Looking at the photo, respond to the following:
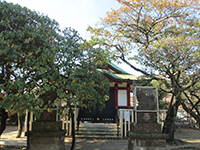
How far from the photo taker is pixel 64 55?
5.91 meters

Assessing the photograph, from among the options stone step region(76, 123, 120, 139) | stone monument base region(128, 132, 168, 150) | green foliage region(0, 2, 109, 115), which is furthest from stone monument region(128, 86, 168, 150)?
stone step region(76, 123, 120, 139)

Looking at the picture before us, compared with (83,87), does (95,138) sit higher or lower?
lower

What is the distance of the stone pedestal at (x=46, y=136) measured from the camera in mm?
6453

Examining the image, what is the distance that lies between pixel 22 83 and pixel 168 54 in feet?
19.6

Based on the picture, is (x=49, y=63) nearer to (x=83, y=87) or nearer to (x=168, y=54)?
(x=83, y=87)

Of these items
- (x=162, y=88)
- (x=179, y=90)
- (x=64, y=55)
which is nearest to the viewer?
(x=64, y=55)

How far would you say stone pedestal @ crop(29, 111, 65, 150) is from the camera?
6.45 metres

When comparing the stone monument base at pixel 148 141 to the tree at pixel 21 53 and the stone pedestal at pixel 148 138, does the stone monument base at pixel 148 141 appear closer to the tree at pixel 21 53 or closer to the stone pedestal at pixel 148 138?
the stone pedestal at pixel 148 138

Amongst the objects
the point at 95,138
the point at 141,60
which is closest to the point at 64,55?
the point at 141,60

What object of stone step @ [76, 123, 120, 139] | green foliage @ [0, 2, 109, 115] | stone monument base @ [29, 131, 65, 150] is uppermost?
green foliage @ [0, 2, 109, 115]

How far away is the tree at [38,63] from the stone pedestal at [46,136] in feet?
2.99

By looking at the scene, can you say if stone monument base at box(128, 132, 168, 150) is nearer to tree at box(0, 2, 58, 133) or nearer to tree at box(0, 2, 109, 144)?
tree at box(0, 2, 109, 144)

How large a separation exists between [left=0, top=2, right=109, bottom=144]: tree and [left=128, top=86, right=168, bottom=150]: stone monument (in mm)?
1600

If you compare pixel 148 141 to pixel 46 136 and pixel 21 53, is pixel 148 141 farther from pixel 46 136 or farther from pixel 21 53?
pixel 21 53
